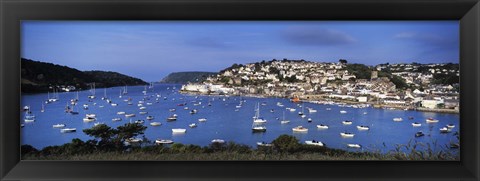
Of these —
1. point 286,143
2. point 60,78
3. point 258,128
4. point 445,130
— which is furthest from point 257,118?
point 60,78

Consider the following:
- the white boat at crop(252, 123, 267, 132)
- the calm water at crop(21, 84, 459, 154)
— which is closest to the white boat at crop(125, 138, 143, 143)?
the calm water at crop(21, 84, 459, 154)

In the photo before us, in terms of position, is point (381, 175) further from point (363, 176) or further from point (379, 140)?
point (379, 140)

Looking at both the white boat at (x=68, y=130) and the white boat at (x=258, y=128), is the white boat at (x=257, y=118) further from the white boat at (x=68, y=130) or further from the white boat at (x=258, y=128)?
the white boat at (x=68, y=130)

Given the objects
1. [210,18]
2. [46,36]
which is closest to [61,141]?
[46,36]

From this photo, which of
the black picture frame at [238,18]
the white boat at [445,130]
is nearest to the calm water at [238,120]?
the white boat at [445,130]
